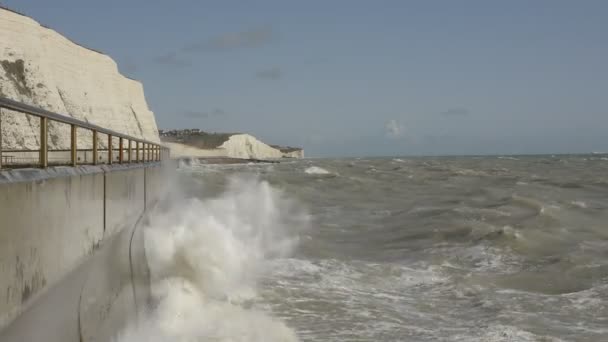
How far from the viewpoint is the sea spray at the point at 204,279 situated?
6902mm

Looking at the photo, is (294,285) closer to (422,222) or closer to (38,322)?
(38,322)

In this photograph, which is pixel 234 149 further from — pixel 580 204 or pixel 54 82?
pixel 580 204

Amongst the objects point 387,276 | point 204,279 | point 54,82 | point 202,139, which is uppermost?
point 54,82

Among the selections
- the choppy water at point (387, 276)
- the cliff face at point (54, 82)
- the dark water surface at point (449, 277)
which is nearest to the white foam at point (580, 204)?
the dark water surface at point (449, 277)

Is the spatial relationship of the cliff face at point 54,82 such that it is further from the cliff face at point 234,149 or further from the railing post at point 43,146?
the cliff face at point 234,149

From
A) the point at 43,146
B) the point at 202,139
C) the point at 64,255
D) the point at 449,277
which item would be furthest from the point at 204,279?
the point at 202,139

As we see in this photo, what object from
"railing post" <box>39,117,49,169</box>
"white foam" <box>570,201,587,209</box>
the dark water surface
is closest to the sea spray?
the dark water surface

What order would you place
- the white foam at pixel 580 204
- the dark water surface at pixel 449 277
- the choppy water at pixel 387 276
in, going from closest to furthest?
the choppy water at pixel 387 276, the dark water surface at pixel 449 277, the white foam at pixel 580 204

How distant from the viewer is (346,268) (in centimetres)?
1170

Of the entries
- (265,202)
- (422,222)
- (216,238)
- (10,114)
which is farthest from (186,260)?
(10,114)

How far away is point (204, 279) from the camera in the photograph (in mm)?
9398

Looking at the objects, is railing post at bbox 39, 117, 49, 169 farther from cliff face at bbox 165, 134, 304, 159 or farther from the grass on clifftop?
the grass on clifftop

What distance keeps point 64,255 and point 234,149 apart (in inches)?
5734

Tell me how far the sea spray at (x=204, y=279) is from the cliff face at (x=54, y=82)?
24.7m
